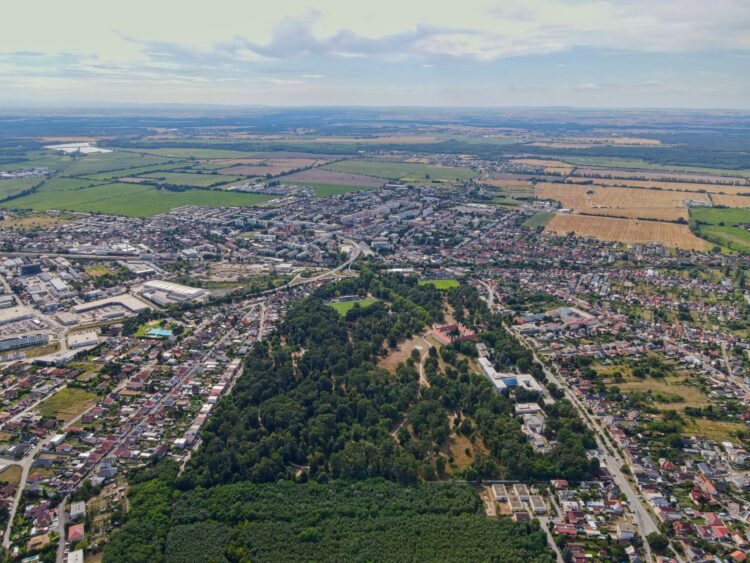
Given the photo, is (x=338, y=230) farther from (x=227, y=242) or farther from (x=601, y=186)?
(x=601, y=186)

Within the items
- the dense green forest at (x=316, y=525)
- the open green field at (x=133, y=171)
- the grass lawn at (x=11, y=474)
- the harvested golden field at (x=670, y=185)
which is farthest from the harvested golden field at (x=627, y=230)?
the open green field at (x=133, y=171)

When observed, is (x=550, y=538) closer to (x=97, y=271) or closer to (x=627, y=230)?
(x=97, y=271)

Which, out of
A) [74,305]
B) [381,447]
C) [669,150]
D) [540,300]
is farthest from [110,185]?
[669,150]

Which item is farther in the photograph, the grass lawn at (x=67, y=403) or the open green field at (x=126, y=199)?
the open green field at (x=126, y=199)

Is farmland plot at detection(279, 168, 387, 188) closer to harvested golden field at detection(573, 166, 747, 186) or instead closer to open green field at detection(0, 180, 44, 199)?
harvested golden field at detection(573, 166, 747, 186)

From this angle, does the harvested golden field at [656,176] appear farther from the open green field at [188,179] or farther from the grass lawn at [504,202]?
the open green field at [188,179]

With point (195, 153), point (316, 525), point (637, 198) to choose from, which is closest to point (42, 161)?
point (195, 153)
